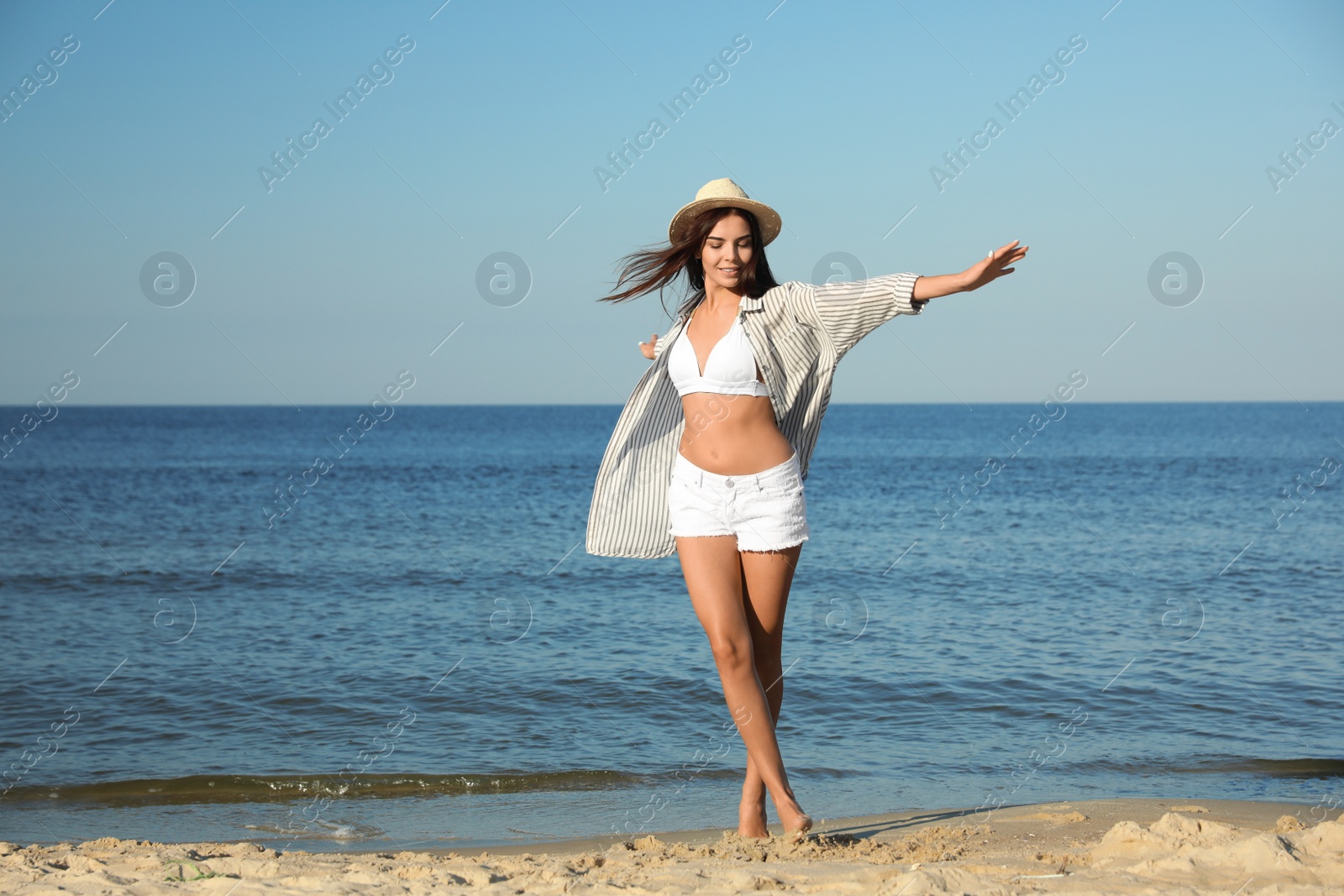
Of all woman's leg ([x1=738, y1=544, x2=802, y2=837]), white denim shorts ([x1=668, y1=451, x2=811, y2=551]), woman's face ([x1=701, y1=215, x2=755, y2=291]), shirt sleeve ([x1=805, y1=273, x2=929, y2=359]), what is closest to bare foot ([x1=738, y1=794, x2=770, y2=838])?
woman's leg ([x1=738, y1=544, x2=802, y2=837])

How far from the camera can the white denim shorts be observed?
3582mm

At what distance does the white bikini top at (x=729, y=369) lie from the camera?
11.6ft

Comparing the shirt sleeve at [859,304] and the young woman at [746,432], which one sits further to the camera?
the young woman at [746,432]

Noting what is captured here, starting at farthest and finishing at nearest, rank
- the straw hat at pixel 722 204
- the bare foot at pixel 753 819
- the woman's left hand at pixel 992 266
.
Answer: the bare foot at pixel 753 819
the straw hat at pixel 722 204
the woman's left hand at pixel 992 266

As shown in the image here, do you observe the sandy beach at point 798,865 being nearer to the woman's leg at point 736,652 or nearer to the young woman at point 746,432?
the woman's leg at point 736,652

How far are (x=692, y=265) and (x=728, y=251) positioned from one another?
25cm

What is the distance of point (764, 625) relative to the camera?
3744 millimetres

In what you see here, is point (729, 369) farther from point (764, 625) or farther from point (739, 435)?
point (764, 625)

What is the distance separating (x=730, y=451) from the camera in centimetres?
362

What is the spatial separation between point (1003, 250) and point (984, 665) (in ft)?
17.8

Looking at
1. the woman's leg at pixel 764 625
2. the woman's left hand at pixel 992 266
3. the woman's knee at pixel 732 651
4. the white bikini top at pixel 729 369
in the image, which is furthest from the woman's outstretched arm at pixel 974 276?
the woman's knee at pixel 732 651

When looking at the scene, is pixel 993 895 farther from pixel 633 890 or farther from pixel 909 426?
pixel 909 426

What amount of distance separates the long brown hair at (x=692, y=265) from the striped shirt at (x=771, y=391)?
11 cm

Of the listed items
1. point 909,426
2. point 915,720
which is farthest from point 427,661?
point 909,426
